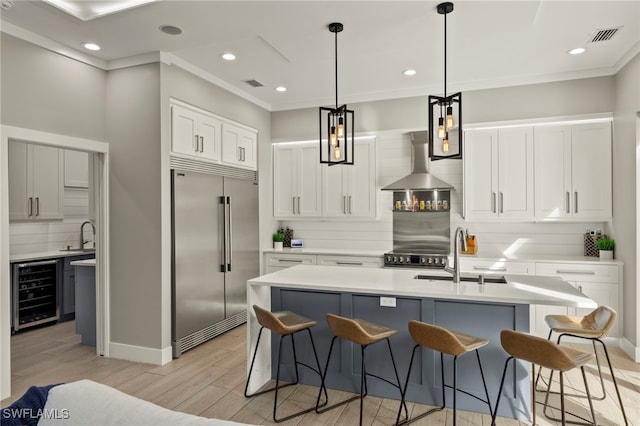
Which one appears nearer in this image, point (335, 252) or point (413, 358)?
point (413, 358)

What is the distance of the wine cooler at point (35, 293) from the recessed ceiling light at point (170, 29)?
341 centimetres

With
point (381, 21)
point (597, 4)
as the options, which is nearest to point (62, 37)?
point (381, 21)

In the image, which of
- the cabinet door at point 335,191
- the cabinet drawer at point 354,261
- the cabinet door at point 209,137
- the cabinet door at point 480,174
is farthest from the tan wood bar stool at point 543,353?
the cabinet door at point 209,137

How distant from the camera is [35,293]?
499cm

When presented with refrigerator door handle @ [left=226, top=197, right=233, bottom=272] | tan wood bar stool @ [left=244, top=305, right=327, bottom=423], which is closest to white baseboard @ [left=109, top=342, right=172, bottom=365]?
tan wood bar stool @ [left=244, top=305, right=327, bottom=423]

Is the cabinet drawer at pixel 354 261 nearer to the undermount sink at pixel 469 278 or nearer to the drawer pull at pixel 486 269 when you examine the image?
the drawer pull at pixel 486 269

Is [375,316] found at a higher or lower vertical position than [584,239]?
lower

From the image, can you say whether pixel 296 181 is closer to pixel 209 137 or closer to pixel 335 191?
pixel 335 191

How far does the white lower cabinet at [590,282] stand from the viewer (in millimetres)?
4184

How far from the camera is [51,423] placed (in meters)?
1.43

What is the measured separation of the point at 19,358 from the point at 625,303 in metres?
6.16

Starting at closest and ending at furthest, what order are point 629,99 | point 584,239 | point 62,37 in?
1. point 62,37
2. point 629,99
3. point 584,239

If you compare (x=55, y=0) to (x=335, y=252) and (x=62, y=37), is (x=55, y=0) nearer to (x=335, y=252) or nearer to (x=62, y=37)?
(x=62, y=37)

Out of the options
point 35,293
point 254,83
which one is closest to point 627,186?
point 254,83
